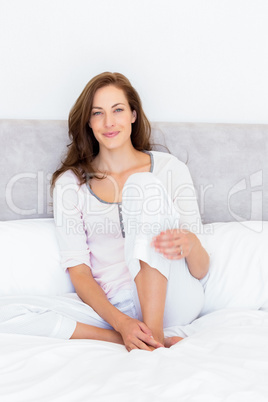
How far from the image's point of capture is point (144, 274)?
1197mm

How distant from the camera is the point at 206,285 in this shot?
1372mm

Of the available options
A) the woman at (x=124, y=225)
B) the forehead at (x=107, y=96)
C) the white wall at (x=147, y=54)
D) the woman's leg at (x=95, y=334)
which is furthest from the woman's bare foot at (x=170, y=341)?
the white wall at (x=147, y=54)

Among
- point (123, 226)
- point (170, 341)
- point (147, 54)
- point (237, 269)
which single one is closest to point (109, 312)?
point (170, 341)

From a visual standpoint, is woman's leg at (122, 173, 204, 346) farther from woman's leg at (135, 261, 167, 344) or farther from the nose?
the nose

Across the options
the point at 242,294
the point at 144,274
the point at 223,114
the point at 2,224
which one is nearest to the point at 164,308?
the point at 144,274

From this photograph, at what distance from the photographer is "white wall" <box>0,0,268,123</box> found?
1665mm

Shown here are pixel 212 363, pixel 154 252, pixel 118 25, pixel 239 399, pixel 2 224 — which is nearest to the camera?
pixel 239 399

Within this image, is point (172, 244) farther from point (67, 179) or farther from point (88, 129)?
point (88, 129)

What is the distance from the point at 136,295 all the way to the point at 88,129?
624mm

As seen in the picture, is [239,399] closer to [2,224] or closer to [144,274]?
[144,274]

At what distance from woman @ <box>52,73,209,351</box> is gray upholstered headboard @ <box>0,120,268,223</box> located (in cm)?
9

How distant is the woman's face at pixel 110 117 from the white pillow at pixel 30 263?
0.35 m

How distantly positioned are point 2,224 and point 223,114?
0.90m

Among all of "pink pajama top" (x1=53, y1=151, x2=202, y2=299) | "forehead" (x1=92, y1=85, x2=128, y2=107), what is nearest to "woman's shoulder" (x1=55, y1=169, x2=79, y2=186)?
"pink pajama top" (x1=53, y1=151, x2=202, y2=299)
